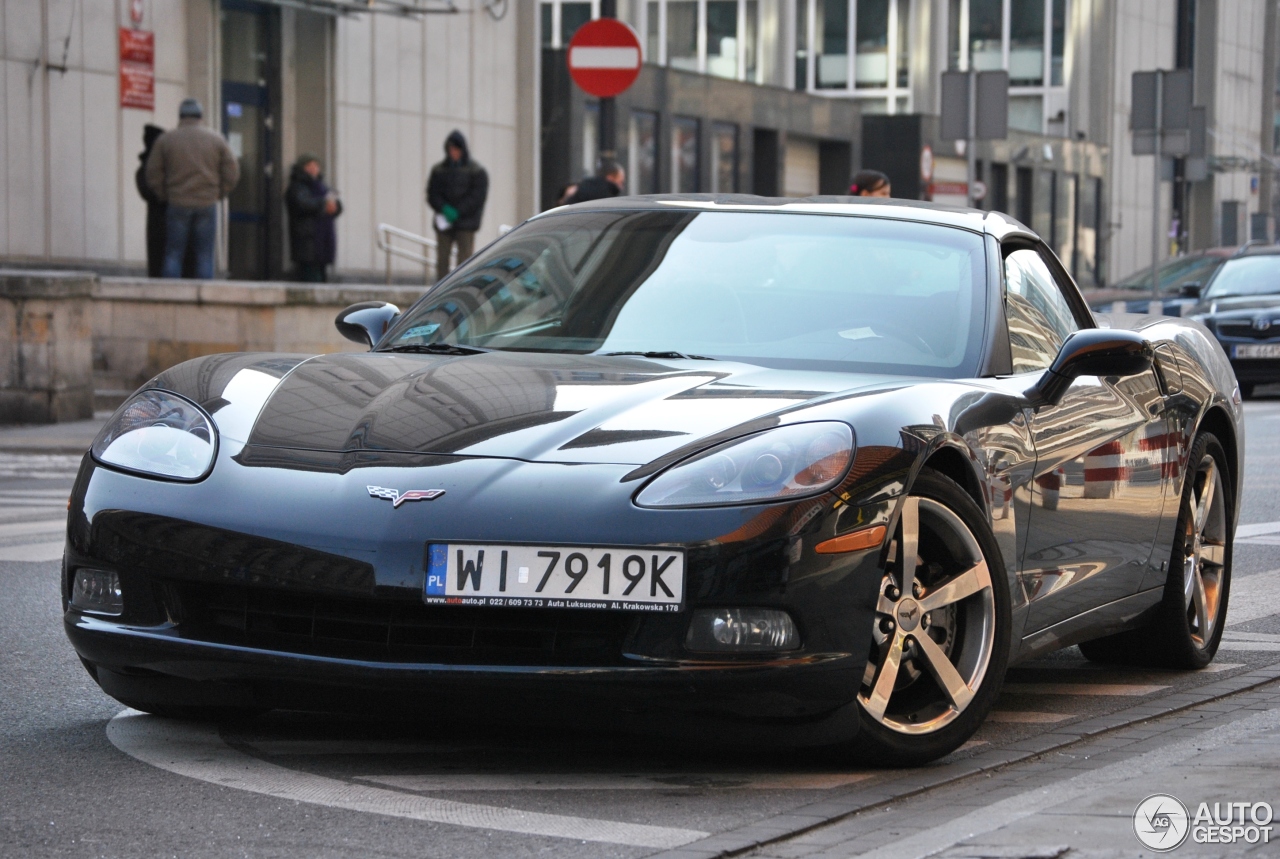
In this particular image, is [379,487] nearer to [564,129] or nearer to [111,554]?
[111,554]

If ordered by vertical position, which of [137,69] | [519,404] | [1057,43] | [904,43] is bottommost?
[519,404]

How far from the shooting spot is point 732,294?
5562 mm

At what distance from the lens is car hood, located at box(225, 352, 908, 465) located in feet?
15.0

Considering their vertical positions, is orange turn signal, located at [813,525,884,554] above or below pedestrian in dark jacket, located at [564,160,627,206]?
below

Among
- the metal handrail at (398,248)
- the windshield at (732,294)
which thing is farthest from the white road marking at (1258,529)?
the metal handrail at (398,248)

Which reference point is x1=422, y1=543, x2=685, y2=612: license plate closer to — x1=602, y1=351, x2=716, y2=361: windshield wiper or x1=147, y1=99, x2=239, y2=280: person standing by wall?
x1=602, y1=351, x2=716, y2=361: windshield wiper

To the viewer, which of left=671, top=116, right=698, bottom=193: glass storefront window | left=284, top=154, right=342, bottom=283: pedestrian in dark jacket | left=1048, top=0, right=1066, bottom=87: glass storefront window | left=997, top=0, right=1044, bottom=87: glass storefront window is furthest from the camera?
left=1048, top=0, right=1066, bottom=87: glass storefront window

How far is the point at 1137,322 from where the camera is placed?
6.68m

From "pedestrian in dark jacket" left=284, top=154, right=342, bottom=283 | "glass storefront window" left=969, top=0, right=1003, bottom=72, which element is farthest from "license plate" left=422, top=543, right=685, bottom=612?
"glass storefront window" left=969, top=0, right=1003, bottom=72

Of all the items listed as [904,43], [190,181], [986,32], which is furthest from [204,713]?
[986,32]

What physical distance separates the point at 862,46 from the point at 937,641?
44677mm

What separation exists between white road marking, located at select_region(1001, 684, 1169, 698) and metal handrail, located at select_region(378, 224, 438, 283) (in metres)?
19.7

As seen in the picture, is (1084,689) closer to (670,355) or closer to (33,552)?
(670,355)

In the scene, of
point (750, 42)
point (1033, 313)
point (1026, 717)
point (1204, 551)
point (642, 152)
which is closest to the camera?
point (1026, 717)
